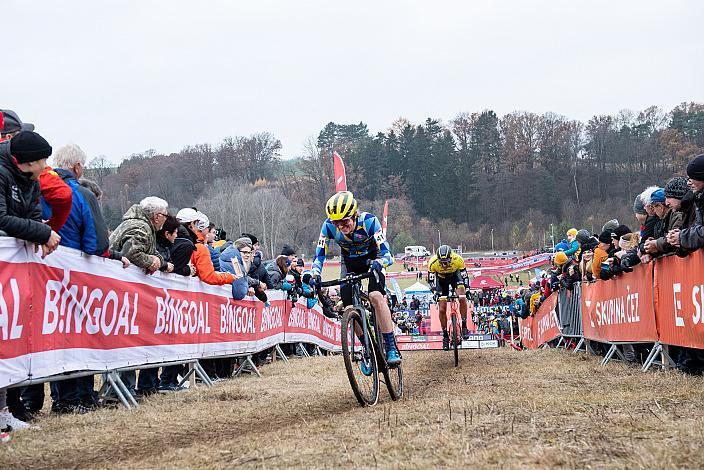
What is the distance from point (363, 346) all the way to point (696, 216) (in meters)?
3.40

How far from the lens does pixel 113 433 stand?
5730mm

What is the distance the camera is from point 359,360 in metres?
7.22

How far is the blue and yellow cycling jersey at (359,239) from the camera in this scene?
7789 mm

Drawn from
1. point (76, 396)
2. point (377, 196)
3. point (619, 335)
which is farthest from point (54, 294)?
point (377, 196)

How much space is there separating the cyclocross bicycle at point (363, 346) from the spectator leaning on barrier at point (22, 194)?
2.55m

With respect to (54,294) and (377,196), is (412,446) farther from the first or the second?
(377,196)

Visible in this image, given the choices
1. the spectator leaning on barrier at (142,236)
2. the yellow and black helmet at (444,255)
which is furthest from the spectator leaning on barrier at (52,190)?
the yellow and black helmet at (444,255)

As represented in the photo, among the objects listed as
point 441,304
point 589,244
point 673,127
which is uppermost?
point 673,127

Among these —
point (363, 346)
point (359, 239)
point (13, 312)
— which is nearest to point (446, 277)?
point (359, 239)

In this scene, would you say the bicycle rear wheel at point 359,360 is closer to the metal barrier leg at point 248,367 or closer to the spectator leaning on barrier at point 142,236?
the spectator leaning on barrier at point 142,236

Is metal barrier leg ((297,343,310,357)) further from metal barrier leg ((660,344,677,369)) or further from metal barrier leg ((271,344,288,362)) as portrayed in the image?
metal barrier leg ((660,344,677,369))

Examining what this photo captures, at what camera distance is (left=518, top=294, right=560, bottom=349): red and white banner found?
686 inches

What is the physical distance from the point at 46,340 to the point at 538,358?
886cm

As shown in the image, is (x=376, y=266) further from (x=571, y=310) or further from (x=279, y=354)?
(x=279, y=354)
